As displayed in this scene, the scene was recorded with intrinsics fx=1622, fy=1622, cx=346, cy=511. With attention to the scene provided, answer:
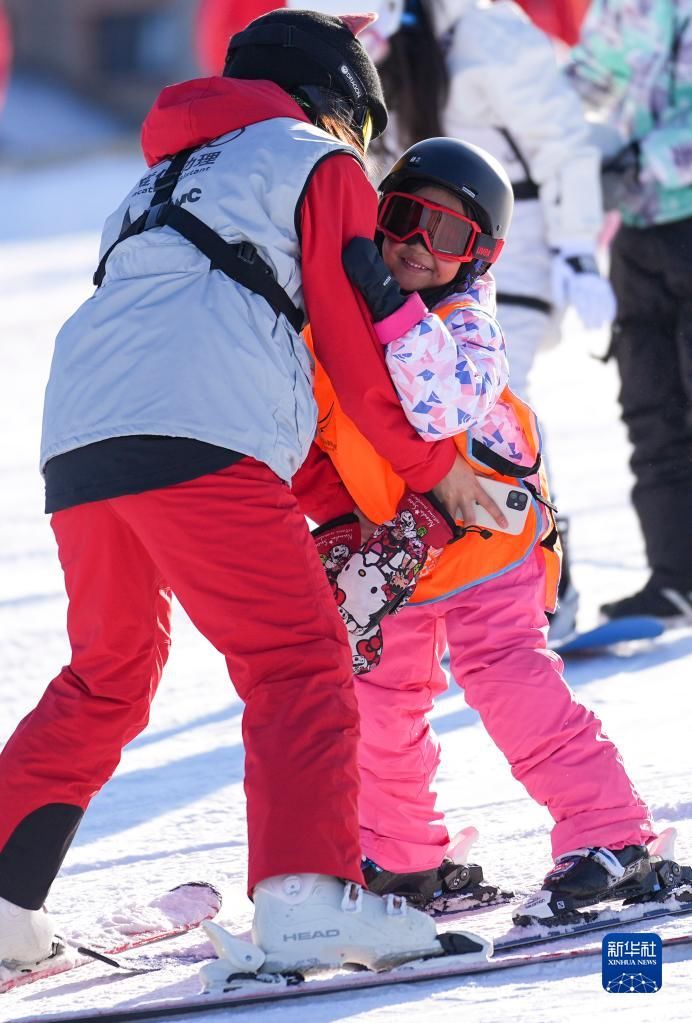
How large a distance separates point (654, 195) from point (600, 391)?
467 centimetres

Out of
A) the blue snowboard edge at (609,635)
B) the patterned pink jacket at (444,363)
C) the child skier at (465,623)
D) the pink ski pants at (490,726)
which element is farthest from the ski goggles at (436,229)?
the blue snowboard edge at (609,635)

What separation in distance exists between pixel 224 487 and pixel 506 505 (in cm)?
64

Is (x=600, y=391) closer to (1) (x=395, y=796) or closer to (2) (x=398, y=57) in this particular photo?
(2) (x=398, y=57)

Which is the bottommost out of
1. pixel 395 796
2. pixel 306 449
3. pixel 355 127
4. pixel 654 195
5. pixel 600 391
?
pixel 395 796

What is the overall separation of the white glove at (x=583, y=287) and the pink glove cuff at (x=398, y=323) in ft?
6.88

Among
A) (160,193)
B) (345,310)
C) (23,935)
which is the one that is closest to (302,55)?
(160,193)

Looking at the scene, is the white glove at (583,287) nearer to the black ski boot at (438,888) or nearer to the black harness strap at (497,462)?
the black harness strap at (497,462)

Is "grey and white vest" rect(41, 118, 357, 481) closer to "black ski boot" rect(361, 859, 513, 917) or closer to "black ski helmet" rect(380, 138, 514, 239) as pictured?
"black ski helmet" rect(380, 138, 514, 239)

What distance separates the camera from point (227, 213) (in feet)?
8.23

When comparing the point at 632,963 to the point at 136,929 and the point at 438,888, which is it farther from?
the point at 136,929

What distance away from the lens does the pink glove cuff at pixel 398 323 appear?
8.57ft

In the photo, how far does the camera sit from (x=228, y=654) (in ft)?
8.31

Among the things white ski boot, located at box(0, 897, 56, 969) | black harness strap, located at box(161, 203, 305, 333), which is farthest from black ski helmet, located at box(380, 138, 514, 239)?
white ski boot, located at box(0, 897, 56, 969)

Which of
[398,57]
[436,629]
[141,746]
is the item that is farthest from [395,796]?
[398,57]
